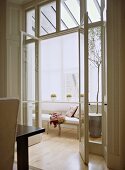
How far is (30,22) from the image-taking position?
14.0 feet

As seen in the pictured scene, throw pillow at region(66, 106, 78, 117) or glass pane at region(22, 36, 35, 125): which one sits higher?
glass pane at region(22, 36, 35, 125)

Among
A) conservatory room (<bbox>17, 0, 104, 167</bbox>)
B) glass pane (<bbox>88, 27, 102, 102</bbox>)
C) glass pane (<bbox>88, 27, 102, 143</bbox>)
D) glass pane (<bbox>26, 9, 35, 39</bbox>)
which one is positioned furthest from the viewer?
glass pane (<bbox>26, 9, 35, 39</bbox>)

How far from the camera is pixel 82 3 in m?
3.52

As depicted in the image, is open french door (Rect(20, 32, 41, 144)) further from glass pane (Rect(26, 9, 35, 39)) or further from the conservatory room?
glass pane (Rect(26, 9, 35, 39))

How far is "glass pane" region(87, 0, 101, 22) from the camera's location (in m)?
3.37

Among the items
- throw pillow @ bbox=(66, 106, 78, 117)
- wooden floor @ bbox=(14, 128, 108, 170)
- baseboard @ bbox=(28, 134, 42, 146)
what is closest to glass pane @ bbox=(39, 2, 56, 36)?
throw pillow @ bbox=(66, 106, 78, 117)

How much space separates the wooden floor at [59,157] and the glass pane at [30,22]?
2489 mm

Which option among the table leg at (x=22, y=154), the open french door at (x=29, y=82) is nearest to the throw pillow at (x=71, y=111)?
the open french door at (x=29, y=82)

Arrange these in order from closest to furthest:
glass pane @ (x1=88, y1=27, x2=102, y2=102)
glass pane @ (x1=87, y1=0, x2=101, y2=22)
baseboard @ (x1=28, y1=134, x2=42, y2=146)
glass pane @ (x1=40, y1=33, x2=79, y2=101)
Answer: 1. glass pane @ (x1=87, y1=0, x2=101, y2=22)
2. glass pane @ (x1=88, y1=27, x2=102, y2=102)
3. baseboard @ (x1=28, y1=134, x2=42, y2=146)
4. glass pane @ (x1=40, y1=33, x2=79, y2=101)

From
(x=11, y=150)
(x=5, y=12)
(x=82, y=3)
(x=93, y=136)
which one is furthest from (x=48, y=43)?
(x=11, y=150)

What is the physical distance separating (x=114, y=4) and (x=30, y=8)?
2.27m

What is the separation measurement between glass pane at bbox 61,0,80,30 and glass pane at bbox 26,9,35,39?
72cm

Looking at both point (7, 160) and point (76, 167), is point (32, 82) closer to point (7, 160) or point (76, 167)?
point (76, 167)

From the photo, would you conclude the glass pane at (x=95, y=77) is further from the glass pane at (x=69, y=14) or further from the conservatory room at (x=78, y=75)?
the glass pane at (x=69, y=14)
